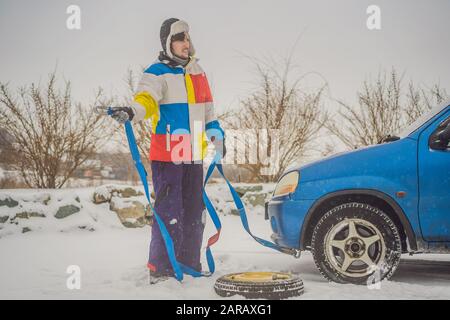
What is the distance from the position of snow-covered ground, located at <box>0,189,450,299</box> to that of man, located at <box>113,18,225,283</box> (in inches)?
12.0

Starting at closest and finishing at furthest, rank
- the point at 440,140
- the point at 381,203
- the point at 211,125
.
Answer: the point at 440,140 < the point at 381,203 < the point at 211,125

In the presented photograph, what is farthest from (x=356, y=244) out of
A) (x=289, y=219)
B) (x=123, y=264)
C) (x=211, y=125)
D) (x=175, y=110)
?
(x=123, y=264)

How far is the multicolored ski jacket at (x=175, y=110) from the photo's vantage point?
13.2 ft

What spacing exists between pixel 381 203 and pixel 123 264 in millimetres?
2627

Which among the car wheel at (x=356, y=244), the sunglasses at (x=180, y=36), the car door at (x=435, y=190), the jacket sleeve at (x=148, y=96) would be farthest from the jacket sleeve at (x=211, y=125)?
the car door at (x=435, y=190)

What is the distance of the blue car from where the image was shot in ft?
12.1

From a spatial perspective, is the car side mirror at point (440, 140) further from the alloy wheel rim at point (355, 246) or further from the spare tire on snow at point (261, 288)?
the spare tire on snow at point (261, 288)

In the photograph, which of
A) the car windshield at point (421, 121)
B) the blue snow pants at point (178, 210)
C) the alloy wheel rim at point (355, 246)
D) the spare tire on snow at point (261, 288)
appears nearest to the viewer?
the spare tire on snow at point (261, 288)

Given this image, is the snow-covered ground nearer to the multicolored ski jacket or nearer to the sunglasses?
the multicolored ski jacket

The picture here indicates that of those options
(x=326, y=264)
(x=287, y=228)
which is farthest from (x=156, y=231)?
(x=326, y=264)

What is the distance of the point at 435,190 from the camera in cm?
366

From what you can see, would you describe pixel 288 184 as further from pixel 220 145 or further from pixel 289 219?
pixel 220 145

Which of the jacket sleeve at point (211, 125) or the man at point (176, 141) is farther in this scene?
the jacket sleeve at point (211, 125)

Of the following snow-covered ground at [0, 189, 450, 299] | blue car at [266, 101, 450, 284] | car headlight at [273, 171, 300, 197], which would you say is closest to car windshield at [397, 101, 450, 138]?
blue car at [266, 101, 450, 284]
